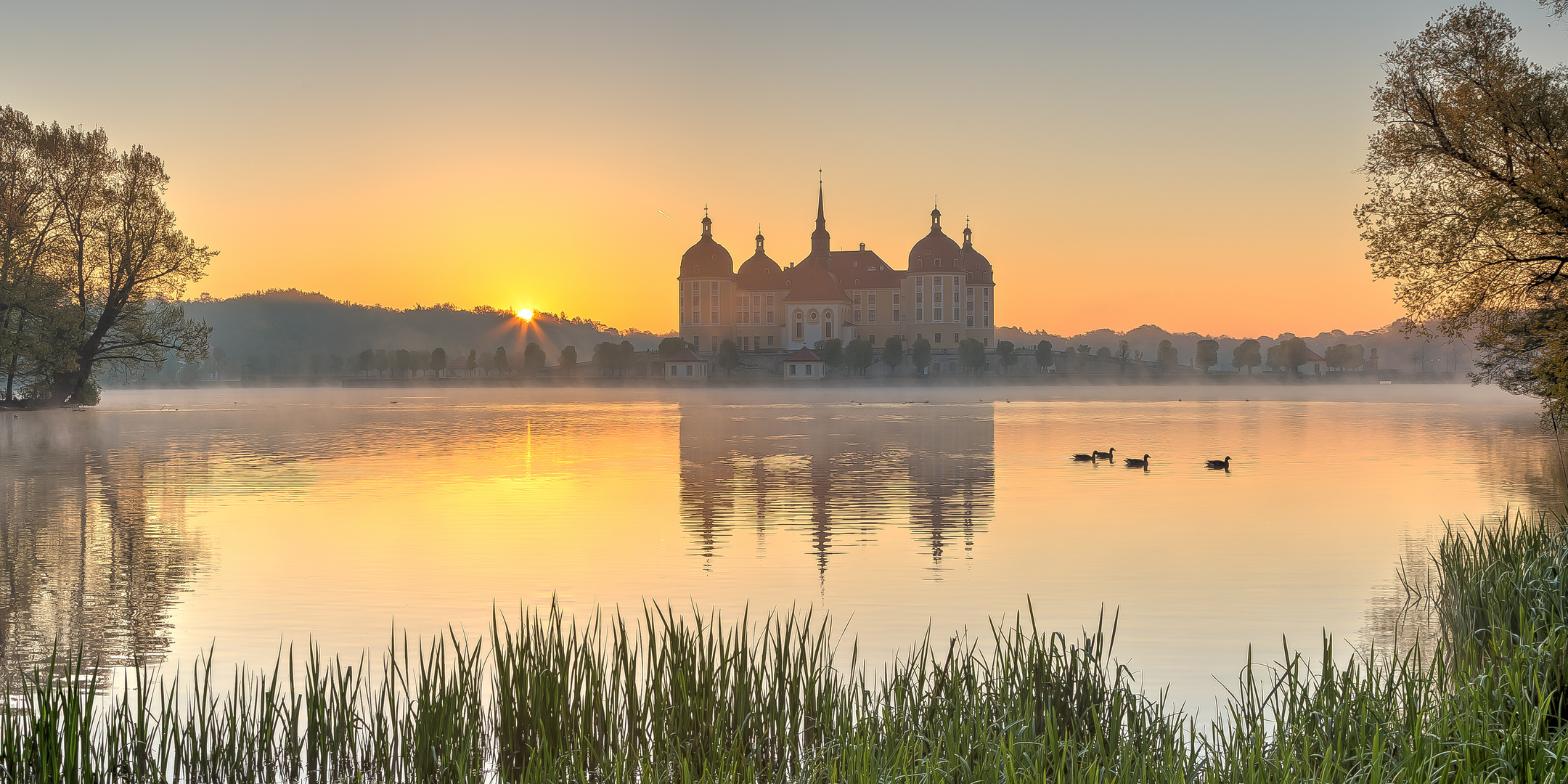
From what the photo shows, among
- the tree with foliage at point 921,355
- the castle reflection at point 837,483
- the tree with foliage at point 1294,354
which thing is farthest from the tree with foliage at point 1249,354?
the castle reflection at point 837,483

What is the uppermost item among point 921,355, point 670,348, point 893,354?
point 670,348

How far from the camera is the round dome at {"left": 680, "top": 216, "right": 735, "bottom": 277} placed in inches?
6452

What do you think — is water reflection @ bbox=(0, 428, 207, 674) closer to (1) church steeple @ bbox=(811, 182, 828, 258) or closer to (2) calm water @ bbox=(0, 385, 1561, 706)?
(2) calm water @ bbox=(0, 385, 1561, 706)

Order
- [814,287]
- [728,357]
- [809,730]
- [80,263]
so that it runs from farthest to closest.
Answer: [814,287]
[728,357]
[80,263]
[809,730]

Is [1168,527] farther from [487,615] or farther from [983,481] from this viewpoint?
[487,615]

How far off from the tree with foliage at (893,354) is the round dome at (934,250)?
20512mm

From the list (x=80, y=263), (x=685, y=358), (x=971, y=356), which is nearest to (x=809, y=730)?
(x=80, y=263)

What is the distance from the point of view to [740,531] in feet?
61.1

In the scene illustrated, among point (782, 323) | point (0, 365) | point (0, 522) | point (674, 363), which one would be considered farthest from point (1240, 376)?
point (0, 522)

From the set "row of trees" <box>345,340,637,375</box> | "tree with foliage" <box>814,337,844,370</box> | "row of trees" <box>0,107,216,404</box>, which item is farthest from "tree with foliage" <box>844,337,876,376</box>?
"row of trees" <box>0,107,216,404</box>

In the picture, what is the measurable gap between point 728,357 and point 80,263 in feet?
330

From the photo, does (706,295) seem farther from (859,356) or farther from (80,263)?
(80,263)

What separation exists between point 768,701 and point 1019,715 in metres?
1.35

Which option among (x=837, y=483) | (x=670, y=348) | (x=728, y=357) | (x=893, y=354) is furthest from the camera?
(x=670, y=348)
